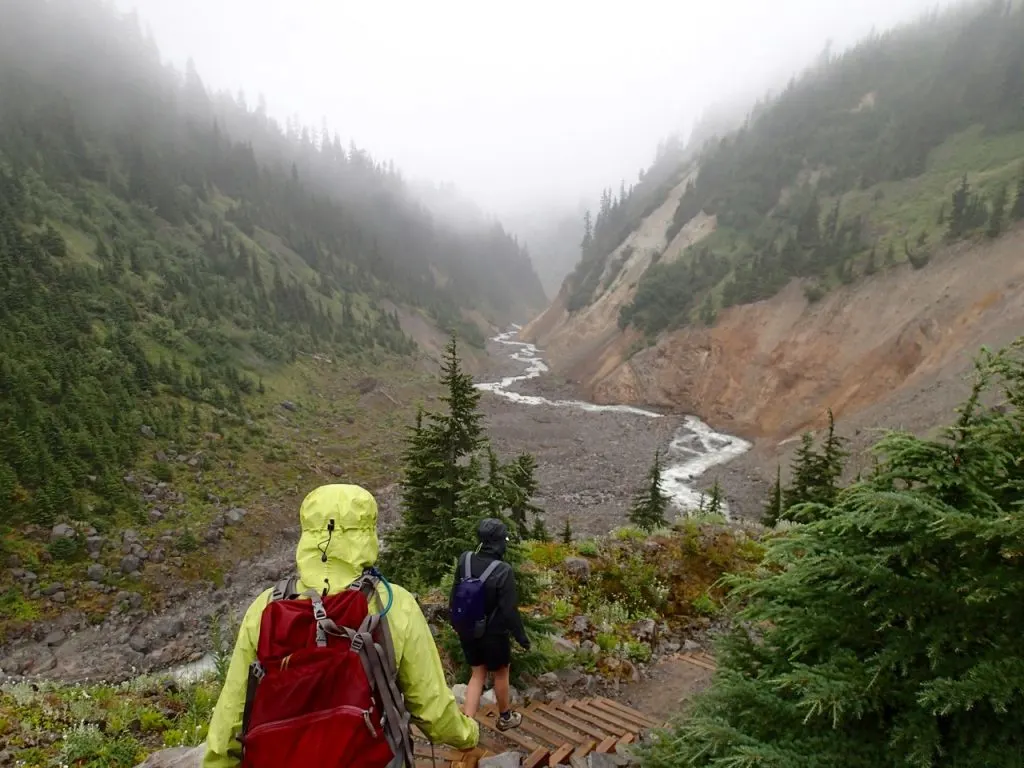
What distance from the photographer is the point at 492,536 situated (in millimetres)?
5168

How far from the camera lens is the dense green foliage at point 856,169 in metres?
46.5

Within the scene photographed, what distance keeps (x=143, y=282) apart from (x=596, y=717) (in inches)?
2001

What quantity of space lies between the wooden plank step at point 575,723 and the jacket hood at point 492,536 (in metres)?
2.19

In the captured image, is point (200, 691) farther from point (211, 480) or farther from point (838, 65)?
point (838, 65)

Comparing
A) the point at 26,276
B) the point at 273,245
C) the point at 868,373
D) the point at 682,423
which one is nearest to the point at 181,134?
the point at 273,245

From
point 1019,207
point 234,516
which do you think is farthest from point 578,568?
point 1019,207

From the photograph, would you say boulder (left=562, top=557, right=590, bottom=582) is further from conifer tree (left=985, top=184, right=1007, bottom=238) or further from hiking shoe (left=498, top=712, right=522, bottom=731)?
conifer tree (left=985, top=184, right=1007, bottom=238)

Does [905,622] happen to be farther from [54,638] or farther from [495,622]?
[54,638]

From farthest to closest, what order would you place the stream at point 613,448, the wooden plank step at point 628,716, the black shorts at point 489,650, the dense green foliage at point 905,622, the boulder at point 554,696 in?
the stream at point 613,448, the boulder at point 554,696, the wooden plank step at point 628,716, the black shorts at point 489,650, the dense green foliage at point 905,622

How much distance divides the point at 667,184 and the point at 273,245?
69638 mm

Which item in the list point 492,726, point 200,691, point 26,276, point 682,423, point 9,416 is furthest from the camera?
point 682,423

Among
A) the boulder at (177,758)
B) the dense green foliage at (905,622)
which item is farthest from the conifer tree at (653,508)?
the dense green foliage at (905,622)

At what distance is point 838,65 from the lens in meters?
84.3

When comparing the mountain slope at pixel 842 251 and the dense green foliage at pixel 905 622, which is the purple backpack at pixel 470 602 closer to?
the dense green foliage at pixel 905 622
